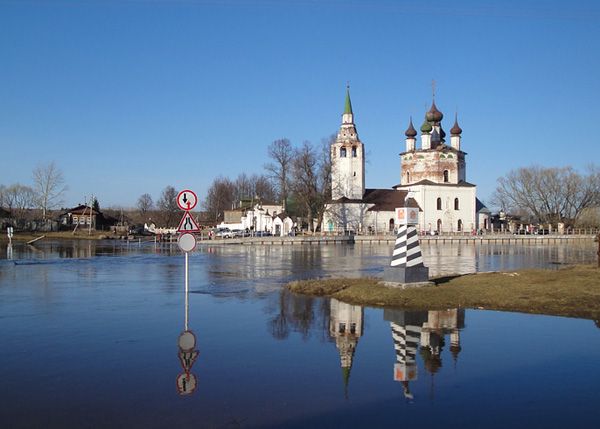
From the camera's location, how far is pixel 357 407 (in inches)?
246

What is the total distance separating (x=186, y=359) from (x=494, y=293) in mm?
8716

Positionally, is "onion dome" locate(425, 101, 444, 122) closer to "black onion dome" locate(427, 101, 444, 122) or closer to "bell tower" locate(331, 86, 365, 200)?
"black onion dome" locate(427, 101, 444, 122)

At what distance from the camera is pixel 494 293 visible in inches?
557

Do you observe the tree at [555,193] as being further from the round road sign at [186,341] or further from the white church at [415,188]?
the round road sign at [186,341]

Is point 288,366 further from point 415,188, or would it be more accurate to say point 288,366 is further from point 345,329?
point 415,188

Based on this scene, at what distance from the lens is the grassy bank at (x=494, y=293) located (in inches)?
509

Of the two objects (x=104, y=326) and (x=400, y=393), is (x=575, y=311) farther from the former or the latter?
(x=104, y=326)

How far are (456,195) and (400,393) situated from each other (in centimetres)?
8681

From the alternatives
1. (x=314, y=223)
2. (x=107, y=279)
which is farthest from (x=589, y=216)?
(x=107, y=279)

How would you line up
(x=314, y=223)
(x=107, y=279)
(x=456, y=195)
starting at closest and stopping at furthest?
(x=107, y=279), (x=314, y=223), (x=456, y=195)

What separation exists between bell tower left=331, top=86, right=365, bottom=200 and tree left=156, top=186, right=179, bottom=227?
44845 mm

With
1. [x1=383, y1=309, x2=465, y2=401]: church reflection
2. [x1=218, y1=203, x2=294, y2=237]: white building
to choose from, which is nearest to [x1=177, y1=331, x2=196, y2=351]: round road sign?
[x1=383, y1=309, x2=465, y2=401]: church reflection

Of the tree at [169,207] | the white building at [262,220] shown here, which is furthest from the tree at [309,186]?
the tree at [169,207]

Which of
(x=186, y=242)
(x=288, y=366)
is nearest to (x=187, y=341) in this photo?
(x=288, y=366)
